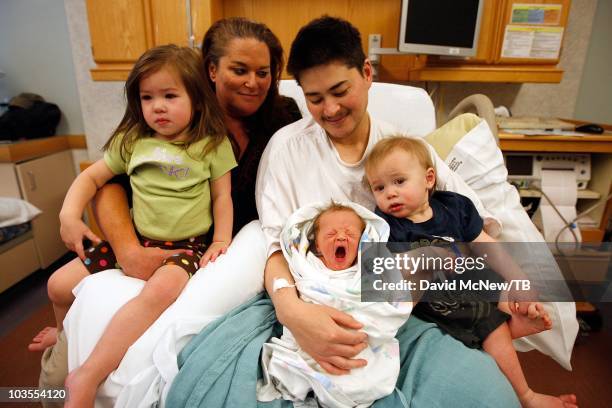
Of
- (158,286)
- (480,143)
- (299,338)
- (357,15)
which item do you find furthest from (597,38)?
(158,286)

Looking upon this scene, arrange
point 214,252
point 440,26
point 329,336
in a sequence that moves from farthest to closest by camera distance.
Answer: point 440,26, point 214,252, point 329,336

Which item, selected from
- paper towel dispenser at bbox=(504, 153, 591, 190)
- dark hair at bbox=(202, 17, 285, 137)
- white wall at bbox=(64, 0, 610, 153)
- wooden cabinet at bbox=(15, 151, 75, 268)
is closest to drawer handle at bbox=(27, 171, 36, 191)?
wooden cabinet at bbox=(15, 151, 75, 268)

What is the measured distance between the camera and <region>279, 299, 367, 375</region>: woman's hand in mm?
833

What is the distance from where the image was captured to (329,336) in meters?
0.83

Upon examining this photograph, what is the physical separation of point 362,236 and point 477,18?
1.79 m

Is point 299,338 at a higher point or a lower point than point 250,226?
lower

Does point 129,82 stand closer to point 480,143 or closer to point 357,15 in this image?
point 480,143

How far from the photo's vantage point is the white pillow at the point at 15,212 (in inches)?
85.4

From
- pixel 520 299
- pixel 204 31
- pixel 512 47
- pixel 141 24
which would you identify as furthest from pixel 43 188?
pixel 512 47

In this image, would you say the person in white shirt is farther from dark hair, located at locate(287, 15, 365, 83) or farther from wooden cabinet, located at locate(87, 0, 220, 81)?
wooden cabinet, located at locate(87, 0, 220, 81)

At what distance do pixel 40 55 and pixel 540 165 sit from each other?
11.7 ft

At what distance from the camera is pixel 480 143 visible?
1354 millimetres

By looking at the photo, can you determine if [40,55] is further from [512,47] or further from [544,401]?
[544,401]

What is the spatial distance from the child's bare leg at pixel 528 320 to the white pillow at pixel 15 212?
102 inches
